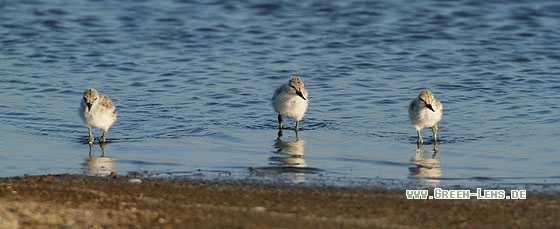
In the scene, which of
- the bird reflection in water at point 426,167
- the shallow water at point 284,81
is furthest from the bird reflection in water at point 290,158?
the bird reflection in water at point 426,167

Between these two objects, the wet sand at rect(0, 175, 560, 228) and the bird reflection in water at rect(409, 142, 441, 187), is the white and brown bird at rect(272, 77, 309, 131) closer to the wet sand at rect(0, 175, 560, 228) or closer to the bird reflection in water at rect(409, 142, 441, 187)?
the bird reflection in water at rect(409, 142, 441, 187)

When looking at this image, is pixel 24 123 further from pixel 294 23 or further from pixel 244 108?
pixel 294 23

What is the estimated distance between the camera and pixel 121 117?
15383 mm

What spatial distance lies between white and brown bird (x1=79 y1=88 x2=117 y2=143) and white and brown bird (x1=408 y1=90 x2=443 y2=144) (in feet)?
14.6

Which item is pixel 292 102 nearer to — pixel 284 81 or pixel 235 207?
pixel 284 81

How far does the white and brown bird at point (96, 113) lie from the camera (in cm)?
1345

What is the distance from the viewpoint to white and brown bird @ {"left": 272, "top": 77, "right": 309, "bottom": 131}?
1460 cm

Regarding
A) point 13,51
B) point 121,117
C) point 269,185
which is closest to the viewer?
point 269,185

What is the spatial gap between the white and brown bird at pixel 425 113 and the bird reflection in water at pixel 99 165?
14.3 feet

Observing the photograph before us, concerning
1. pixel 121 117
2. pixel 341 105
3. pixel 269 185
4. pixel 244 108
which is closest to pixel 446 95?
pixel 341 105

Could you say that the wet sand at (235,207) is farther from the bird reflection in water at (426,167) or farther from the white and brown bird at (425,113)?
the white and brown bird at (425,113)

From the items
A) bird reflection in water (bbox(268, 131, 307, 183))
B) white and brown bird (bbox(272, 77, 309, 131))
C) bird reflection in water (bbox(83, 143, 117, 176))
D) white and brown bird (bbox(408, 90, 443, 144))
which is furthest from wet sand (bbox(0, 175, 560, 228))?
white and brown bird (bbox(272, 77, 309, 131))

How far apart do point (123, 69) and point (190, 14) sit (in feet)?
23.1

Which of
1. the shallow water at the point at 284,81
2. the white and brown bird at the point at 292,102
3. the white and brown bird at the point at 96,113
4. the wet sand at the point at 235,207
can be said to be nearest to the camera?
the wet sand at the point at 235,207
